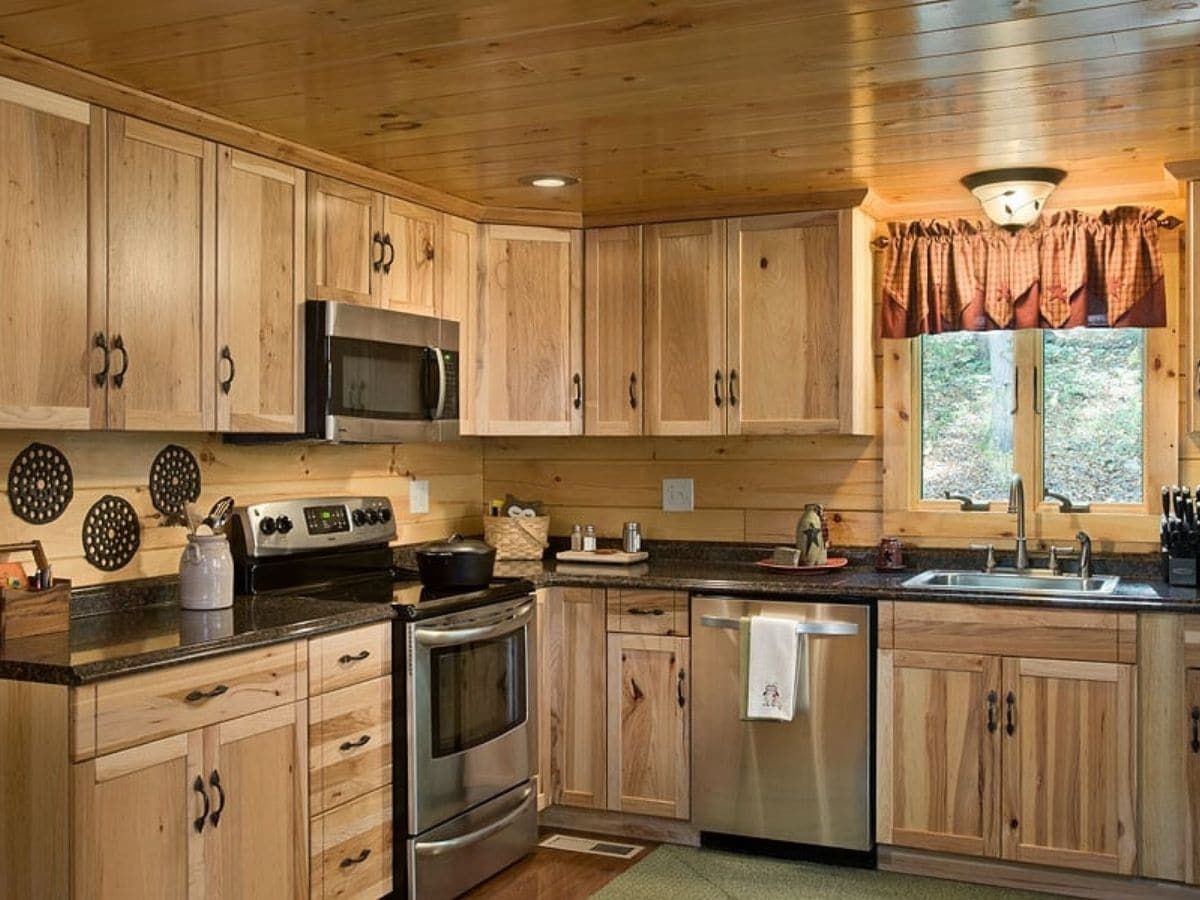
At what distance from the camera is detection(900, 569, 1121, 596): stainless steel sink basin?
12.9 feet

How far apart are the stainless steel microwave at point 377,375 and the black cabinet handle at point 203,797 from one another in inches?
45.0

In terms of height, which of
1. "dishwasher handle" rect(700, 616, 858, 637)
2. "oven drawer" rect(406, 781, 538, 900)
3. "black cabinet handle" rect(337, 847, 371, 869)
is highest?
"dishwasher handle" rect(700, 616, 858, 637)

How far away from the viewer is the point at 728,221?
435 centimetres

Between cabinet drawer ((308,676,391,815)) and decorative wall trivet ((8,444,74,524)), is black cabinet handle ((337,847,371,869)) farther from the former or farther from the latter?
decorative wall trivet ((8,444,74,524))

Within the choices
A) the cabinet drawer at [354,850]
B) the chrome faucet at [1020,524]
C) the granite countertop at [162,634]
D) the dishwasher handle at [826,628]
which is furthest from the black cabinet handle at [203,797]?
the chrome faucet at [1020,524]

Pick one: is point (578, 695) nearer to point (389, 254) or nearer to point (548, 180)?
point (389, 254)

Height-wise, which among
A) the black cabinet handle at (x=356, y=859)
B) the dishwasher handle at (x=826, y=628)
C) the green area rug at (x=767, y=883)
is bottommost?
the green area rug at (x=767, y=883)

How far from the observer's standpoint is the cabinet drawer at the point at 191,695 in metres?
2.57

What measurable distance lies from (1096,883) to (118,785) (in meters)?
2.68

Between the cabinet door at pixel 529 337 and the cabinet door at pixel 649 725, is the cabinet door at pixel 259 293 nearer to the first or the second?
the cabinet door at pixel 529 337

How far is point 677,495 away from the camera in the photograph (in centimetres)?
473

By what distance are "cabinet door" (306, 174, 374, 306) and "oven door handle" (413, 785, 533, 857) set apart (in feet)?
5.16

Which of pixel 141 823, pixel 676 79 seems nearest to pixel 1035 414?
pixel 676 79

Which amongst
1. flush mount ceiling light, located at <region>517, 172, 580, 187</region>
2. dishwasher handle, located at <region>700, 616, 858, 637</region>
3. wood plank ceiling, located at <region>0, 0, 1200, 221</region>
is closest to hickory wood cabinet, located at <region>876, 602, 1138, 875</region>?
dishwasher handle, located at <region>700, 616, 858, 637</region>
